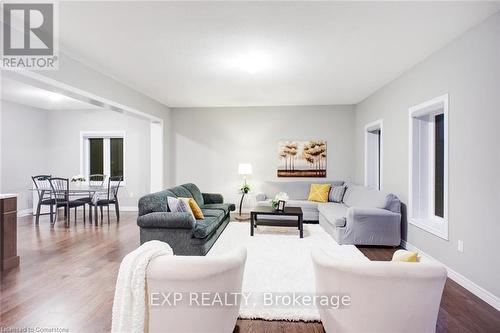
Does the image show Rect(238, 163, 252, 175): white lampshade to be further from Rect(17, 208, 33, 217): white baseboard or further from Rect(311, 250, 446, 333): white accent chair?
Rect(17, 208, 33, 217): white baseboard

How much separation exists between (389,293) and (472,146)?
82.4 inches

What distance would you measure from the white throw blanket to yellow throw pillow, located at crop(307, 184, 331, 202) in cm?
483

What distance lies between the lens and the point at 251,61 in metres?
3.70

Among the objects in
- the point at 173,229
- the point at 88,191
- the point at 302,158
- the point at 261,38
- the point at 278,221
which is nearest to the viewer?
the point at 261,38

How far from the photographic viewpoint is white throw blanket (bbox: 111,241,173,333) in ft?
5.03

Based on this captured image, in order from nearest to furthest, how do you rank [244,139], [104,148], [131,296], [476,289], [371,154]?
1. [131,296]
2. [476,289]
3. [371,154]
4. [244,139]
5. [104,148]

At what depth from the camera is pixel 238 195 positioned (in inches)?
270

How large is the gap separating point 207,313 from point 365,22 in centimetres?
287

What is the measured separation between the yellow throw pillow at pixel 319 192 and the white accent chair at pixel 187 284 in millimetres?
4489

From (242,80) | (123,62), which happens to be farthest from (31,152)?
(242,80)

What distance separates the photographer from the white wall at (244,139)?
6691mm

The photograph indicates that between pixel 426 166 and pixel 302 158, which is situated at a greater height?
pixel 302 158

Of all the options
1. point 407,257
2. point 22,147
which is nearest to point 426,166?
point 407,257

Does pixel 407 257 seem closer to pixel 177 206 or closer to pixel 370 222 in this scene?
pixel 370 222
